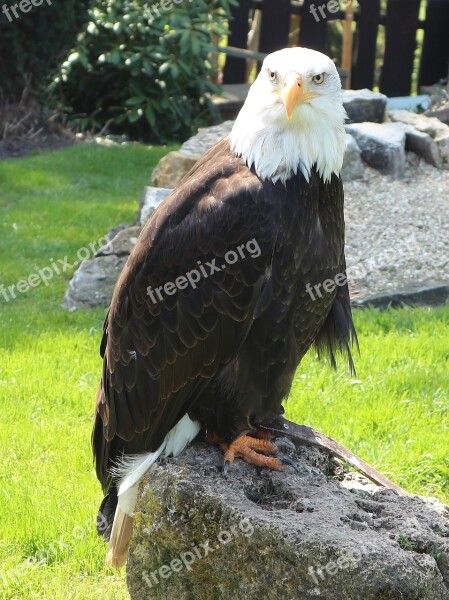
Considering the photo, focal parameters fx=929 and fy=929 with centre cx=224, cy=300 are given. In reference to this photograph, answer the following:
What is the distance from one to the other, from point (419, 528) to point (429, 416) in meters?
2.03

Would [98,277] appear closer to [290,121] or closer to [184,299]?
[184,299]

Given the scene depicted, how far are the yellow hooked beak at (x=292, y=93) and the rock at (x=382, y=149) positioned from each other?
5.47 metres

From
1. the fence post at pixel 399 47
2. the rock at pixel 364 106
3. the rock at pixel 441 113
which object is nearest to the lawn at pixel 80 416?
the rock at pixel 364 106

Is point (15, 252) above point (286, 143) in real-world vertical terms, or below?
below

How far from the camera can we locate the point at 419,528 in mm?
3270

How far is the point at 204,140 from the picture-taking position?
876 cm

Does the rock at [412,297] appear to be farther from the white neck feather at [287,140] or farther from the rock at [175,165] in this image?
the white neck feather at [287,140]

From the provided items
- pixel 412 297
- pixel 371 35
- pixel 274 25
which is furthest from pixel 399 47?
pixel 412 297

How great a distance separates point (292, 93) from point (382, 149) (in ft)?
18.3

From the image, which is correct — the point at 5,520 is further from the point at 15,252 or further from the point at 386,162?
the point at 386,162

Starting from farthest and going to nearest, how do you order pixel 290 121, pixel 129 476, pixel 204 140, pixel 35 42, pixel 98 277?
pixel 35 42 → pixel 204 140 → pixel 98 277 → pixel 129 476 → pixel 290 121

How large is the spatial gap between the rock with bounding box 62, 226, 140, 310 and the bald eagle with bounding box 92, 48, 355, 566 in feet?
10.7

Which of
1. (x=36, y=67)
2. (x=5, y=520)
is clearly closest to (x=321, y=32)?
(x=36, y=67)

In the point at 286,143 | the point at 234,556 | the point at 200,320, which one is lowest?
the point at 234,556
